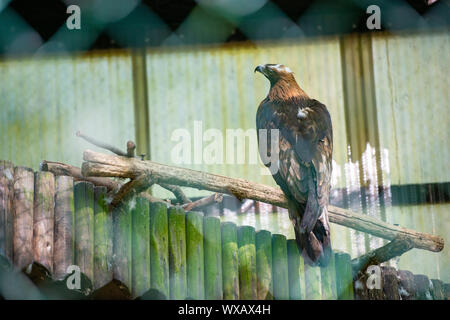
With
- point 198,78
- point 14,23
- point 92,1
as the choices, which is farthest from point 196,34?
point 14,23

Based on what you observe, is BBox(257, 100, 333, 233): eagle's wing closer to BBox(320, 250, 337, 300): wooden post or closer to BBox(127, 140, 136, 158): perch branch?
BBox(320, 250, 337, 300): wooden post

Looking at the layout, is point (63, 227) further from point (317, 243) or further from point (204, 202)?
point (317, 243)

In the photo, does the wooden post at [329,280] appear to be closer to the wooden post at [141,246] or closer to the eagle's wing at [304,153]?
the eagle's wing at [304,153]

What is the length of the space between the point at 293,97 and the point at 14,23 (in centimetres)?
182

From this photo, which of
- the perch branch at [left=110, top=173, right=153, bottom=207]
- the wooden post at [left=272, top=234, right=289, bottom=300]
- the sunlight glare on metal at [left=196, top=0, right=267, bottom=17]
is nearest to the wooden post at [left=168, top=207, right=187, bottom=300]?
the perch branch at [left=110, top=173, right=153, bottom=207]

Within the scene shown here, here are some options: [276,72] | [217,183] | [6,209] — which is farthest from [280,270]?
[6,209]

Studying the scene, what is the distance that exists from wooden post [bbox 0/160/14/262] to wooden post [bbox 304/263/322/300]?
3.93 feet

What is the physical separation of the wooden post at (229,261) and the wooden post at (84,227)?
1.79ft

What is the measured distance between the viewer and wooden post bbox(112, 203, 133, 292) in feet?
8.80

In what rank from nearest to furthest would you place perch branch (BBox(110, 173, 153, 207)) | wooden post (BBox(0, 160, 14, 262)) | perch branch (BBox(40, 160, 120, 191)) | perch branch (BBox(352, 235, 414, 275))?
wooden post (BBox(0, 160, 14, 262))
perch branch (BBox(110, 173, 153, 207))
perch branch (BBox(40, 160, 120, 191))
perch branch (BBox(352, 235, 414, 275))

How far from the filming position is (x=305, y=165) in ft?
9.86

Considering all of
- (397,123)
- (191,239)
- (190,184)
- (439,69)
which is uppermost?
(439,69)
